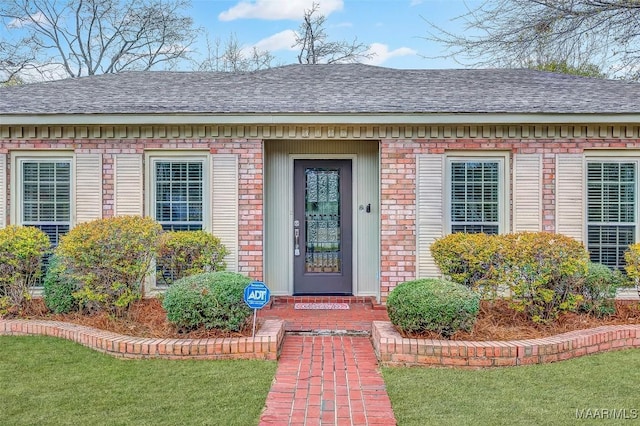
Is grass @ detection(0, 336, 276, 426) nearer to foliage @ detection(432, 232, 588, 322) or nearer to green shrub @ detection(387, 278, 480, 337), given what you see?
green shrub @ detection(387, 278, 480, 337)

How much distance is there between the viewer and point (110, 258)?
5309 millimetres

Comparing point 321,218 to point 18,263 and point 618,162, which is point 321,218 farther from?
point 618,162

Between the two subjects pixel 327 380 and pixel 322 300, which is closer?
pixel 327 380

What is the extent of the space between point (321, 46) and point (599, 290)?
55.8 feet

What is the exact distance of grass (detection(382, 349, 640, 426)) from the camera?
3.41 metres

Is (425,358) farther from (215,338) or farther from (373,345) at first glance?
(215,338)

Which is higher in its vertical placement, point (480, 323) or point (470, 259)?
point (470, 259)

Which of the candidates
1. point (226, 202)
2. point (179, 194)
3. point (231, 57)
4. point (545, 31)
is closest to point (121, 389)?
point (226, 202)

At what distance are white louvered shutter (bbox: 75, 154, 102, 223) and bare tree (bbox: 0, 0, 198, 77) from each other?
1493 centimetres

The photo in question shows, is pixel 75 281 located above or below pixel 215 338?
above

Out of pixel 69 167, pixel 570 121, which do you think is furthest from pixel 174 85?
pixel 570 121

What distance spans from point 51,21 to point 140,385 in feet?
69.6

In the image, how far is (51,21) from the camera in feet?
65.5

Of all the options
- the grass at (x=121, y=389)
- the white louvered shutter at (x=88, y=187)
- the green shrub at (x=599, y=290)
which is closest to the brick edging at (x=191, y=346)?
the grass at (x=121, y=389)
